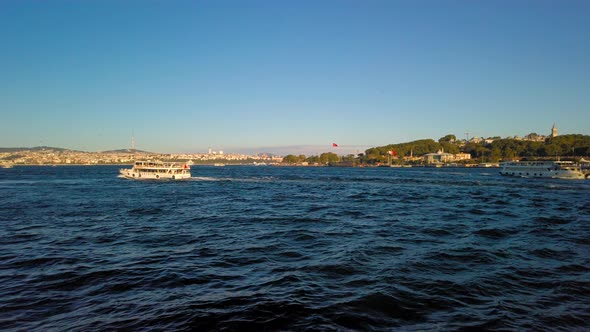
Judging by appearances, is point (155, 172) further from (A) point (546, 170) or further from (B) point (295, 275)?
(A) point (546, 170)

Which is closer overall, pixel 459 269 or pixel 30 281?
pixel 30 281

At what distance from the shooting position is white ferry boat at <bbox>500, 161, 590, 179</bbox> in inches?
3398

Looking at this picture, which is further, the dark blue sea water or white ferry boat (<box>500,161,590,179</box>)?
white ferry boat (<box>500,161,590,179</box>)

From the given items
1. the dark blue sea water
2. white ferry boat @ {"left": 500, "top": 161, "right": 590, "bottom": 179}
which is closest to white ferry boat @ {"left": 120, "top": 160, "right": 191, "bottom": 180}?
the dark blue sea water

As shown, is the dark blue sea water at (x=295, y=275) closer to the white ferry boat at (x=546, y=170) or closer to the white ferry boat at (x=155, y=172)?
the white ferry boat at (x=155, y=172)

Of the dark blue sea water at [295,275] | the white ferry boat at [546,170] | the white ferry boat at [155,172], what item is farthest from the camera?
the white ferry boat at [546,170]

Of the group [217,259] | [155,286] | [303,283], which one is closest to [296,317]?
[303,283]

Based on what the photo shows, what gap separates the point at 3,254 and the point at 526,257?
21345mm

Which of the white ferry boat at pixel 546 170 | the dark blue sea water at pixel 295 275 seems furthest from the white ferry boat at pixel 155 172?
the white ferry boat at pixel 546 170

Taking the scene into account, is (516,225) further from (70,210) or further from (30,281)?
(70,210)

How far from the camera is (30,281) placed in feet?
37.4

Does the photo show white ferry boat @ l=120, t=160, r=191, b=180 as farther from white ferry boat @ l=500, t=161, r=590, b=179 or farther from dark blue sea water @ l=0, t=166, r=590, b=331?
white ferry boat @ l=500, t=161, r=590, b=179

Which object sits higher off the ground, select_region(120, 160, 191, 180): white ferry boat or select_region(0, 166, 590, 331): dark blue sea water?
select_region(120, 160, 191, 180): white ferry boat

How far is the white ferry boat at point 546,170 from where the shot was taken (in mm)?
86312
